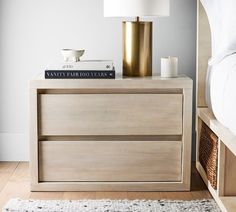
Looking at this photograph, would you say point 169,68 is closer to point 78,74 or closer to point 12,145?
point 78,74

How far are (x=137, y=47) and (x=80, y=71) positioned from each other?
0.99 ft

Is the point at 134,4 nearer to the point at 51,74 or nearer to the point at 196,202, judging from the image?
the point at 51,74

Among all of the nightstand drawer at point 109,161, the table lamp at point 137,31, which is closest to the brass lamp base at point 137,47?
the table lamp at point 137,31

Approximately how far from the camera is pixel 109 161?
2766 millimetres

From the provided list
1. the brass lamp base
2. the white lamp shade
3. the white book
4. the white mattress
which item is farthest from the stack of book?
the white mattress

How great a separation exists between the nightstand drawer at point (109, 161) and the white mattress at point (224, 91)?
0.33 metres

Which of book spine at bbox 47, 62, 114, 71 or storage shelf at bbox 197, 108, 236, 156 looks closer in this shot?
storage shelf at bbox 197, 108, 236, 156

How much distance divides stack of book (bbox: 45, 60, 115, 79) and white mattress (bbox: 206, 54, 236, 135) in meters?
0.46

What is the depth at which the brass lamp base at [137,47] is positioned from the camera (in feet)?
9.29

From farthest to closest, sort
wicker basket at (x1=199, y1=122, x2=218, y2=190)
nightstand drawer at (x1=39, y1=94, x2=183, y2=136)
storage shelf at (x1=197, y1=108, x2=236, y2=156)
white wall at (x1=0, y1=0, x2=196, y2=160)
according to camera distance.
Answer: white wall at (x1=0, y1=0, x2=196, y2=160) < nightstand drawer at (x1=39, y1=94, x2=183, y2=136) < wicker basket at (x1=199, y1=122, x2=218, y2=190) < storage shelf at (x1=197, y1=108, x2=236, y2=156)

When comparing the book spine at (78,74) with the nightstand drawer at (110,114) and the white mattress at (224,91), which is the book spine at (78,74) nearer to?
the nightstand drawer at (110,114)

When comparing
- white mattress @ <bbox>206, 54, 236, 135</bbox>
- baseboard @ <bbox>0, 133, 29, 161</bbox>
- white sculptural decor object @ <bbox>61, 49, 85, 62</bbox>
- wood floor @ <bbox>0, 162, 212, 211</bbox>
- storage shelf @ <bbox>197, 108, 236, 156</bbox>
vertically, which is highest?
white sculptural decor object @ <bbox>61, 49, 85, 62</bbox>

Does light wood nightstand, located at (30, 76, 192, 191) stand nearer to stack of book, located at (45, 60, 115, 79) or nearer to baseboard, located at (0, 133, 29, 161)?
stack of book, located at (45, 60, 115, 79)

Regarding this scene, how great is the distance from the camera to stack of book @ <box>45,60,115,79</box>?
2.73 m
